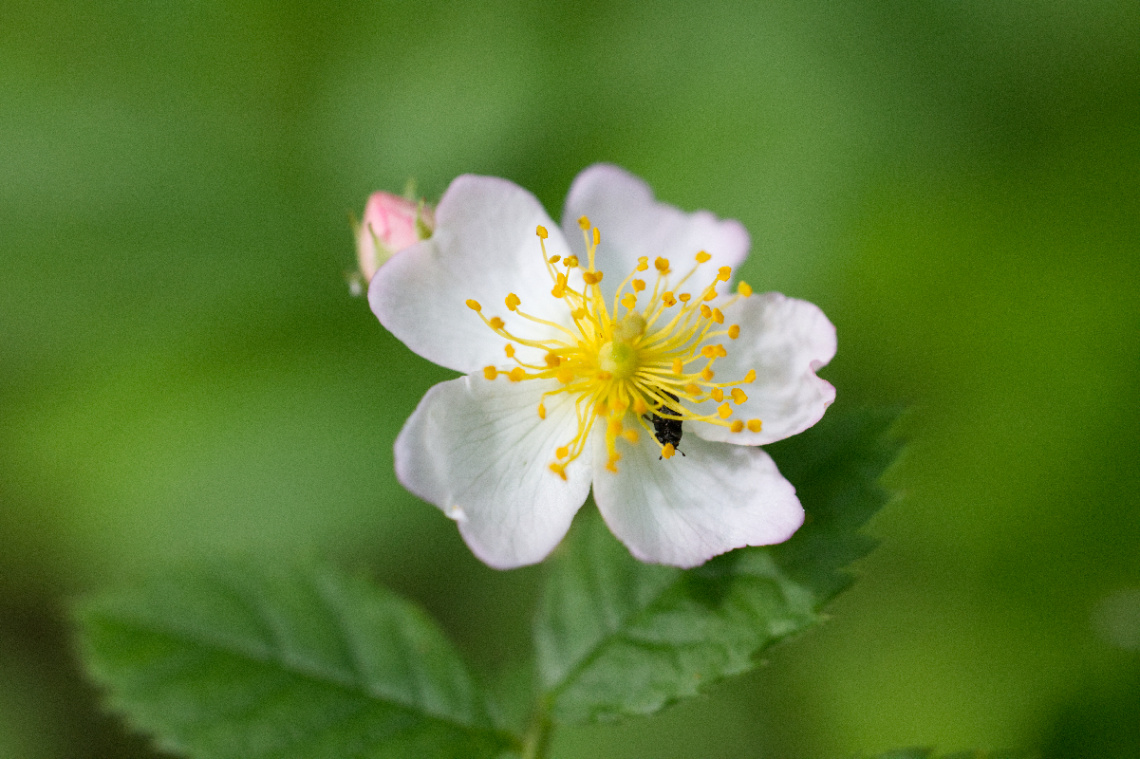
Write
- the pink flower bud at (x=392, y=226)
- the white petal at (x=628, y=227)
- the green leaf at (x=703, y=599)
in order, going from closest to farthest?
1. the green leaf at (x=703, y=599)
2. the pink flower bud at (x=392, y=226)
3. the white petal at (x=628, y=227)

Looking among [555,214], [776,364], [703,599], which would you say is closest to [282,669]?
[703,599]

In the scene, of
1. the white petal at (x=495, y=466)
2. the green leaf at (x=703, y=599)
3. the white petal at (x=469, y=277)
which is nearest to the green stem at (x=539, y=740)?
the green leaf at (x=703, y=599)

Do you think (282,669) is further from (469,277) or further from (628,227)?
(628,227)

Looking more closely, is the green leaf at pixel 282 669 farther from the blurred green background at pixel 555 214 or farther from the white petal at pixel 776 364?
the blurred green background at pixel 555 214

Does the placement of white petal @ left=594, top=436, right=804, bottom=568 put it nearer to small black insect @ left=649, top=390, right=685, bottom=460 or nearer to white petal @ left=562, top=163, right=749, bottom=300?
small black insect @ left=649, top=390, right=685, bottom=460

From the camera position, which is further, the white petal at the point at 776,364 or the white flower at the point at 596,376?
the white petal at the point at 776,364

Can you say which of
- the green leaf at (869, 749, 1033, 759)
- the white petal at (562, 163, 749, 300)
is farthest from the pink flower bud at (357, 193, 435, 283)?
the green leaf at (869, 749, 1033, 759)
